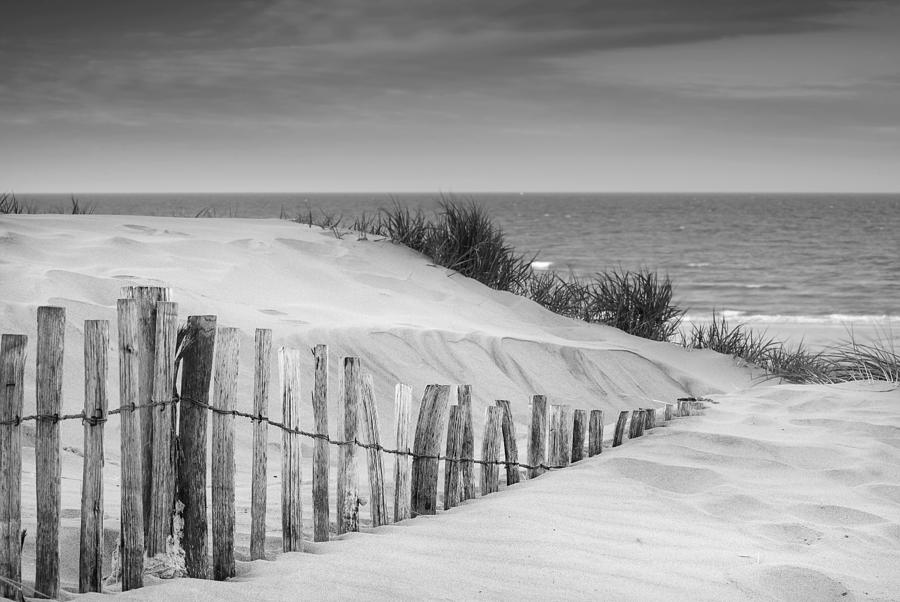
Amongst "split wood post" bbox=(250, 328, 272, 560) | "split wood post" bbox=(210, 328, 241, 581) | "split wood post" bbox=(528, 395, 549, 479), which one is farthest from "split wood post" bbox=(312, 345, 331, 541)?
"split wood post" bbox=(528, 395, 549, 479)

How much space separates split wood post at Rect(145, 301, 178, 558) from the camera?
2.51m

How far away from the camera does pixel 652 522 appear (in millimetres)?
3486

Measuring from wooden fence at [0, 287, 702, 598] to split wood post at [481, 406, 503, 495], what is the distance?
0.37 meters

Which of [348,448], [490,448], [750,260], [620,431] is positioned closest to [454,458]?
[490,448]

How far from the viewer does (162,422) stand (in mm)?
2539

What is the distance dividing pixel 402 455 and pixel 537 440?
3.31 ft

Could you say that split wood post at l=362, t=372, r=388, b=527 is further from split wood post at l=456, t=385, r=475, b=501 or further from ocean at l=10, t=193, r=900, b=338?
ocean at l=10, t=193, r=900, b=338

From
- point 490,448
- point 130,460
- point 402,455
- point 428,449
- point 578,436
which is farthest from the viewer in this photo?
point 578,436

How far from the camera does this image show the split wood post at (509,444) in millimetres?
3830

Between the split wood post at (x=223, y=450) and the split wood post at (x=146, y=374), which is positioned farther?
the split wood post at (x=223, y=450)

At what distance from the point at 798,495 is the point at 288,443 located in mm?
2459

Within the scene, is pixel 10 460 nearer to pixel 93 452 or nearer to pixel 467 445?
pixel 93 452

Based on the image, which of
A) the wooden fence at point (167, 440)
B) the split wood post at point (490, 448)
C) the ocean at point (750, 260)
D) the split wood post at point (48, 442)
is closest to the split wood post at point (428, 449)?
the wooden fence at point (167, 440)

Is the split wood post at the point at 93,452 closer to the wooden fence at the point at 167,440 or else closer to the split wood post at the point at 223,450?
the wooden fence at the point at 167,440
